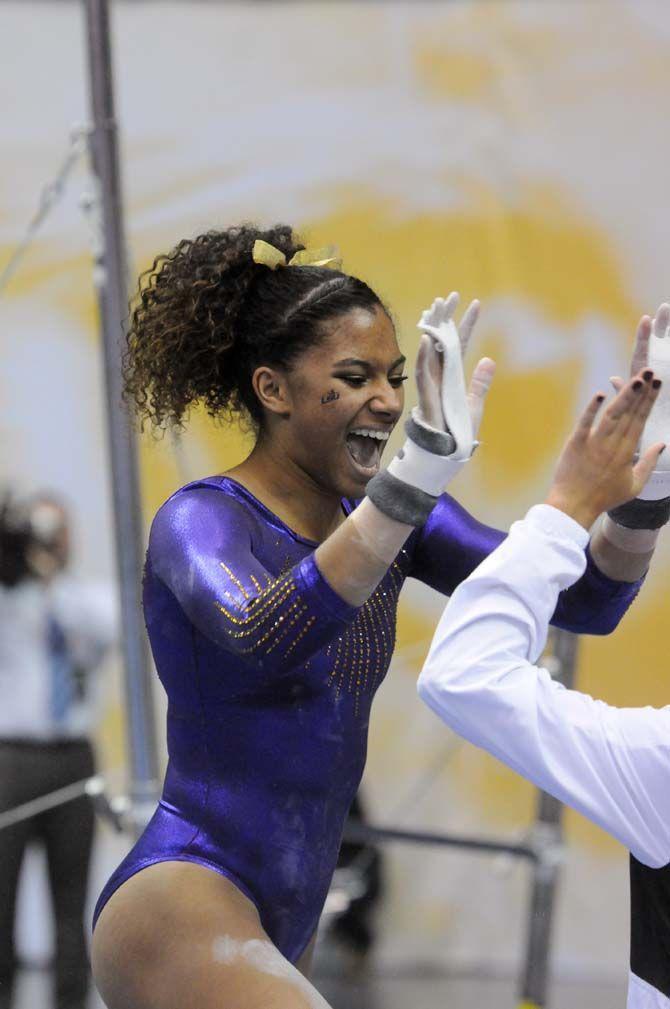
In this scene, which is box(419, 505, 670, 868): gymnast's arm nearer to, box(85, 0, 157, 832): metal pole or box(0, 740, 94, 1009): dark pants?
box(85, 0, 157, 832): metal pole

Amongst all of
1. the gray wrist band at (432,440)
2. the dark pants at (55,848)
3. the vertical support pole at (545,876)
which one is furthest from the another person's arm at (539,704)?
the dark pants at (55,848)

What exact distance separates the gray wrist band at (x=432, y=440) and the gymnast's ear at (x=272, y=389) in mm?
337

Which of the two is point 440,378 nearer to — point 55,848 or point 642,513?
point 642,513

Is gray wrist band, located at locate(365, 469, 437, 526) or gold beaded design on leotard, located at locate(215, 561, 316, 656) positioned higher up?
gray wrist band, located at locate(365, 469, 437, 526)

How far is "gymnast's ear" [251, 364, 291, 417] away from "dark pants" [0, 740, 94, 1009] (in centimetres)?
170

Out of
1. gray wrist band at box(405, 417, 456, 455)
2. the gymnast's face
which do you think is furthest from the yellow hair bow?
gray wrist band at box(405, 417, 456, 455)

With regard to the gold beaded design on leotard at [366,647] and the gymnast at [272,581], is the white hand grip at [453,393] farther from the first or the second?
the gold beaded design on leotard at [366,647]

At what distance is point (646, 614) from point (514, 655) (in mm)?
2198

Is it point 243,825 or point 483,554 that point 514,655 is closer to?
point 243,825

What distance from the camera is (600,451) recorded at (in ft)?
4.32

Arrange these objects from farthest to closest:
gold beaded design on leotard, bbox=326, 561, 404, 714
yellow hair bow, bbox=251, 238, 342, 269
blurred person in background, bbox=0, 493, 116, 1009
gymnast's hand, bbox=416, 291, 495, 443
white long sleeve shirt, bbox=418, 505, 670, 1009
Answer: blurred person in background, bbox=0, 493, 116, 1009, yellow hair bow, bbox=251, 238, 342, 269, gold beaded design on leotard, bbox=326, 561, 404, 714, gymnast's hand, bbox=416, 291, 495, 443, white long sleeve shirt, bbox=418, 505, 670, 1009

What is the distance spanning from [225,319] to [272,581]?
45cm

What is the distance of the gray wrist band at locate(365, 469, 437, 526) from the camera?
1498 mm

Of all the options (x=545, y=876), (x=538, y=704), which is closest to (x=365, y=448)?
(x=538, y=704)
